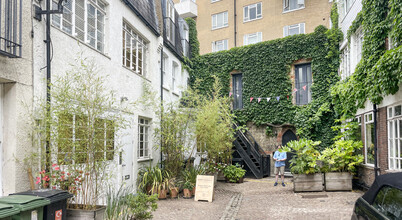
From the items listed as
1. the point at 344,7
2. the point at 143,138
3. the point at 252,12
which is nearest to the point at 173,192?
the point at 143,138

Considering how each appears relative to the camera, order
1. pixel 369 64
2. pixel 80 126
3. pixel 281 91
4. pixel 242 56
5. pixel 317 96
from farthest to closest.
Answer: pixel 242 56, pixel 281 91, pixel 317 96, pixel 369 64, pixel 80 126

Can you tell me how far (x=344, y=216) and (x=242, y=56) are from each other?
11928 mm

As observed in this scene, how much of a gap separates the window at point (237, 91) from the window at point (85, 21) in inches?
408

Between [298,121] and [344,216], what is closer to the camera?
[344,216]

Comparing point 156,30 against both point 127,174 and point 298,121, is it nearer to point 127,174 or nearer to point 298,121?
point 127,174

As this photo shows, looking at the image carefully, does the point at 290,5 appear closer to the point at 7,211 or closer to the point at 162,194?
the point at 162,194

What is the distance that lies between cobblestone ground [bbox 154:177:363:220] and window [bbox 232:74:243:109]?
7.15m

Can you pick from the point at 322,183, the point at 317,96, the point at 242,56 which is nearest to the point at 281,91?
the point at 317,96

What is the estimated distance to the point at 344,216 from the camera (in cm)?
738

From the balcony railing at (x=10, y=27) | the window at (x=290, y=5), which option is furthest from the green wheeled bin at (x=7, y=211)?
the window at (x=290, y=5)

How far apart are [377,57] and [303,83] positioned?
7.09 metres

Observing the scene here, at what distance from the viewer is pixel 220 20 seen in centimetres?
2603

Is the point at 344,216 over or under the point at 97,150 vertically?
under

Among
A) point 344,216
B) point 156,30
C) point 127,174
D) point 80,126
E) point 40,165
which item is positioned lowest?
point 344,216
